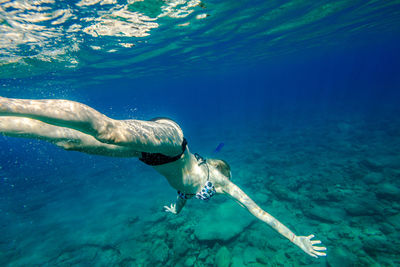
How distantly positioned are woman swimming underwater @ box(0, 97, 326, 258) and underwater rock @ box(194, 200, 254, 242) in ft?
12.9

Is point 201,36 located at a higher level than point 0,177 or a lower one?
higher

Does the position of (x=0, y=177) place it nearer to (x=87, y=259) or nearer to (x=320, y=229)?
(x=87, y=259)

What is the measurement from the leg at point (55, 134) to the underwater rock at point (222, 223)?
5.52 m

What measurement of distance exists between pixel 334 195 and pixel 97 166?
20879 mm

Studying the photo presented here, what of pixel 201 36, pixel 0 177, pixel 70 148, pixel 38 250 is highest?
pixel 201 36

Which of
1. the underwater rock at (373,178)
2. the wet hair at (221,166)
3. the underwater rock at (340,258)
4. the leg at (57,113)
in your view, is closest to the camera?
the leg at (57,113)

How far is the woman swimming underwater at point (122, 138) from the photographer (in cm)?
162

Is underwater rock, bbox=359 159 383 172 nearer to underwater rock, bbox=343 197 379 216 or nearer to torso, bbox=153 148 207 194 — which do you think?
underwater rock, bbox=343 197 379 216

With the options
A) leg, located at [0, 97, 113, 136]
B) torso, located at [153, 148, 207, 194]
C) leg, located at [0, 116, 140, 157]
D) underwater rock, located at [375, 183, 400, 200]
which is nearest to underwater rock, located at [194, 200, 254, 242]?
torso, located at [153, 148, 207, 194]

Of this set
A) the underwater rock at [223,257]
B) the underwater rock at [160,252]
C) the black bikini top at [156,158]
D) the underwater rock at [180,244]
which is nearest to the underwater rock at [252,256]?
the underwater rock at [223,257]

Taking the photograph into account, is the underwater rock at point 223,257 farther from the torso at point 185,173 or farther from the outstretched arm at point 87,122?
the outstretched arm at point 87,122

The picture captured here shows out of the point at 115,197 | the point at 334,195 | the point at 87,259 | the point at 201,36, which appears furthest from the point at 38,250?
the point at 201,36

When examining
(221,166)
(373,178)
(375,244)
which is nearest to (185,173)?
(221,166)

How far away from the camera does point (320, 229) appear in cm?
683
